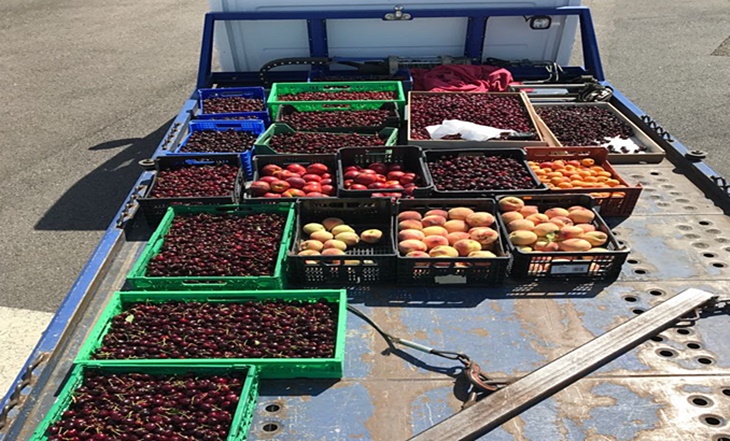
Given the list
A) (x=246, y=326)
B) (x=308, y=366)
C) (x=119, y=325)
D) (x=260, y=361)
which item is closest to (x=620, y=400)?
(x=308, y=366)

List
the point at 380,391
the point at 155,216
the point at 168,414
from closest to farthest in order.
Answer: the point at 168,414, the point at 380,391, the point at 155,216

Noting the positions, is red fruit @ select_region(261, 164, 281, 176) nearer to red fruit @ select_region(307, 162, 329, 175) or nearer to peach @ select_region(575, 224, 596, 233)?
red fruit @ select_region(307, 162, 329, 175)

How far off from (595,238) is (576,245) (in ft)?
0.42

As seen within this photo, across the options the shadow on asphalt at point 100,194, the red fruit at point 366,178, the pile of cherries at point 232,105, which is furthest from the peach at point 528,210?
the shadow on asphalt at point 100,194

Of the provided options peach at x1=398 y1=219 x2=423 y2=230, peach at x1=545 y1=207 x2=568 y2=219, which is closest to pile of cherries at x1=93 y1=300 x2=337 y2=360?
peach at x1=398 y1=219 x2=423 y2=230

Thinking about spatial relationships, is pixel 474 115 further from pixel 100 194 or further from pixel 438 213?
pixel 100 194

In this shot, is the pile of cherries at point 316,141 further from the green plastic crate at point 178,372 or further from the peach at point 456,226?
the green plastic crate at point 178,372

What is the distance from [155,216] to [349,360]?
162 centimetres

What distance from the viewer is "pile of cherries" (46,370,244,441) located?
191cm

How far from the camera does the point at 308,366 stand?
6.95 ft

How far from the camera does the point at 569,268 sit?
2611 millimetres

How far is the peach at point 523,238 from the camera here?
2.69 metres

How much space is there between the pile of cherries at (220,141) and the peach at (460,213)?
1.69 m

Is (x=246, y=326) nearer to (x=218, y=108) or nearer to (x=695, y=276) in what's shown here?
(x=695, y=276)
